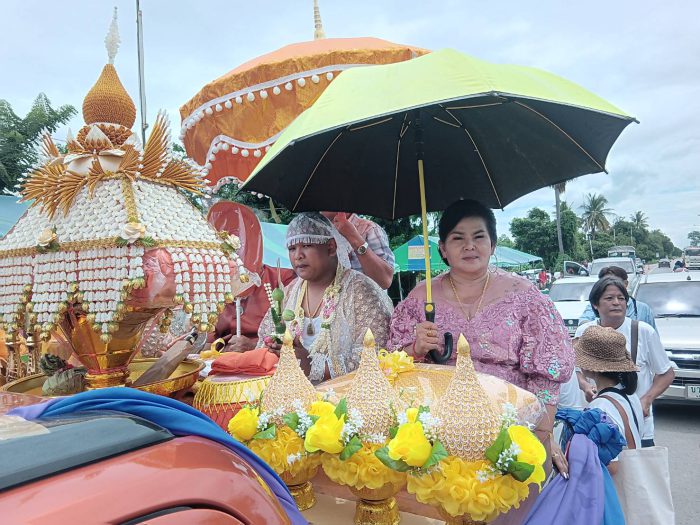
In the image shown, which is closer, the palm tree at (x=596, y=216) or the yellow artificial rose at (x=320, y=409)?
the yellow artificial rose at (x=320, y=409)

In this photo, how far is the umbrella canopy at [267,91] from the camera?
87.7 inches

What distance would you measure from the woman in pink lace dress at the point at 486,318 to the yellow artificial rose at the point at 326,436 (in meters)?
0.90

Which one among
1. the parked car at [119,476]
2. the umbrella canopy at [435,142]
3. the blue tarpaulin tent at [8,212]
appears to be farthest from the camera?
the blue tarpaulin tent at [8,212]

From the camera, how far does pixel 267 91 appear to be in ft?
7.40

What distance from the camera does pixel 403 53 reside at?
91.1 inches

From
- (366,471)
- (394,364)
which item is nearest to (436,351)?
(394,364)

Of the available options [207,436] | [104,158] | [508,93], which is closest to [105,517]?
[207,436]

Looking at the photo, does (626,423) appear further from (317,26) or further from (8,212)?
(8,212)

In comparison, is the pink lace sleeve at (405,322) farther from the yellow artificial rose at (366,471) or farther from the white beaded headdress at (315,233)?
the yellow artificial rose at (366,471)

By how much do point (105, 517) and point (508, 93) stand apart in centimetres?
146

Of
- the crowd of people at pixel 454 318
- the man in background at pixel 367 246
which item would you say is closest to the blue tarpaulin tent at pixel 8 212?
the crowd of people at pixel 454 318

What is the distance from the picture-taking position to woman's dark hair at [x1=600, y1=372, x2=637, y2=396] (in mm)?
2736

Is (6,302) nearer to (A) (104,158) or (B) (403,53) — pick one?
(A) (104,158)

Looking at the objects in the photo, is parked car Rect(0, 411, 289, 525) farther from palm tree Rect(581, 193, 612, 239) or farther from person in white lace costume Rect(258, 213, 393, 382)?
palm tree Rect(581, 193, 612, 239)
